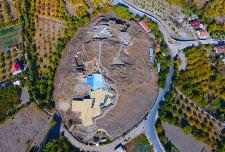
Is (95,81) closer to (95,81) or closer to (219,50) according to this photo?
(95,81)

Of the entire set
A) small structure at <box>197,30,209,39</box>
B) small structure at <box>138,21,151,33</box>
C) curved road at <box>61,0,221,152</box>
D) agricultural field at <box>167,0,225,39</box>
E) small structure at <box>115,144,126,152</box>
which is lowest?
small structure at <box>115,144,126,152</box>

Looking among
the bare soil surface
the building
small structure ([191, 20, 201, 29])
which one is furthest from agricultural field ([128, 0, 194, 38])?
the building

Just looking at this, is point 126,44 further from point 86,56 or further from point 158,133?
point 158,133

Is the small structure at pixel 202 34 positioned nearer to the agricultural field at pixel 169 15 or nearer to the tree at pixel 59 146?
the agricultural field at pixel 169 15

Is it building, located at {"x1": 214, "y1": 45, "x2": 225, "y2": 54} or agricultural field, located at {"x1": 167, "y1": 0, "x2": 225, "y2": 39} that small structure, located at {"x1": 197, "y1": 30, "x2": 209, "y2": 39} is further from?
building, located at {"x1": 214, "y1": 45, "x2": 225, "y2": 54}

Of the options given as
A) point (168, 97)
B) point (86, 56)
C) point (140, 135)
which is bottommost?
point (140, 135)

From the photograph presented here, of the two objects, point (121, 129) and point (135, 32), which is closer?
point (121, 129)

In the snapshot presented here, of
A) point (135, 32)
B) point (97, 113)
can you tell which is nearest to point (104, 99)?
point (97, 113)
